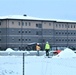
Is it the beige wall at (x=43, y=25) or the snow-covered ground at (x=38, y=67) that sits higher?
the beige wall at (x=43, y=25)

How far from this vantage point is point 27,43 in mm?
76875

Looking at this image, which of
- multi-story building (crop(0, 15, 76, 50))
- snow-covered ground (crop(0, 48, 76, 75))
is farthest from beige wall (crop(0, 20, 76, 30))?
snow-covered ground (crop(0, 48, 76, 75))

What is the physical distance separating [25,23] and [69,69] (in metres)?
70.7

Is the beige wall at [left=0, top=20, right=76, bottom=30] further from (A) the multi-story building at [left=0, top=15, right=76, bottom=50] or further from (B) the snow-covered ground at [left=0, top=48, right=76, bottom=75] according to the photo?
(B) the snow-covered ground at [left=0, top=48, right=76, bottom=75]

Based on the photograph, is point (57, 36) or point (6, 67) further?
point (57, 36)

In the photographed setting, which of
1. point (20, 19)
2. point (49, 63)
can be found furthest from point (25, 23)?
point (49, 63)

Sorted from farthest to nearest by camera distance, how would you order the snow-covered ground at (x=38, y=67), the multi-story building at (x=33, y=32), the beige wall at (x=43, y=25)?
1. the beige wall at (x=43, y=25)
2. the multi-story building at (x=33, y=32)
3. the snow-covered ground at (x=38, y=67)

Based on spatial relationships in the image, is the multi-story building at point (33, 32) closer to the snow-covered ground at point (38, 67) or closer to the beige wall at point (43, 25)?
the beige wall at point (43, 25)

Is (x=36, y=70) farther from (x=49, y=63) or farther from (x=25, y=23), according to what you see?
(x=25, y=23)

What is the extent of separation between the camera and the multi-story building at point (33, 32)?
75562mm

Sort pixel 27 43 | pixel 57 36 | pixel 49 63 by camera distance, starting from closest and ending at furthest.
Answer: pixel 49 63 → pixel 27 43 → pixel 57 36

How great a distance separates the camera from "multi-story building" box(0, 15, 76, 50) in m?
75.6

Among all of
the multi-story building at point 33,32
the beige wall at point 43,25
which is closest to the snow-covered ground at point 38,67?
the multi-story building at point 33,32

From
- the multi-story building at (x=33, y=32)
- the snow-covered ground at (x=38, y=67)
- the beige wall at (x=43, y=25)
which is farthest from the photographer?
the beige wall at (x=43, y=25)
